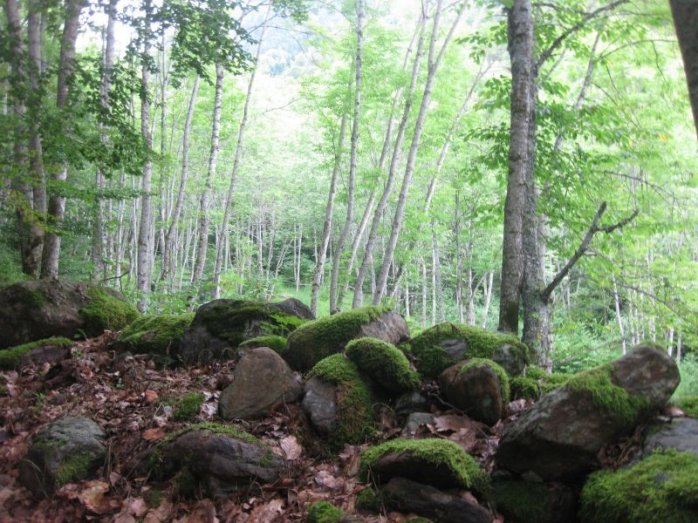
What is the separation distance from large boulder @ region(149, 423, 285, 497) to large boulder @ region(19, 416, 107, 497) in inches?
20.6

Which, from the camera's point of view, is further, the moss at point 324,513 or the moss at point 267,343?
the moss at point 267,343

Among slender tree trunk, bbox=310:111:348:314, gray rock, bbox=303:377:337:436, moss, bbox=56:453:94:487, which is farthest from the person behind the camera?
slender tree trunk, bbox=310:111:348:314

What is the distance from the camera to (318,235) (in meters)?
39.3

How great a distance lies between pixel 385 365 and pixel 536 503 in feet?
5.28

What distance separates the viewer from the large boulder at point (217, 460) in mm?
3389

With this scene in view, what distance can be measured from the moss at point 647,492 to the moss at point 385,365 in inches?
63.3

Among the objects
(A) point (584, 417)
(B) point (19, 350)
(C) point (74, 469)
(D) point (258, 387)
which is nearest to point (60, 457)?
(C) point (74, 469)

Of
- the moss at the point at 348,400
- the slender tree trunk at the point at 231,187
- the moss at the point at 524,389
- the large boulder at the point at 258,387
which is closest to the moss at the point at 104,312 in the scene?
the large boulder at the point at 258,387

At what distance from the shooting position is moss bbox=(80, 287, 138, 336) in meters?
6.85

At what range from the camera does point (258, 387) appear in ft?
13.9

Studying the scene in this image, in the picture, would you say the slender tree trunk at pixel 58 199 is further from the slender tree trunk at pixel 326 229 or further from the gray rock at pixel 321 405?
the slender tree trunk at pixel 326 229

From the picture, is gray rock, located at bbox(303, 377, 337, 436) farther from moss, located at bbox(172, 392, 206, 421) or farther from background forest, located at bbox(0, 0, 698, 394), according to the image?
background forest, located at bbox(0, 0, 698, 394)

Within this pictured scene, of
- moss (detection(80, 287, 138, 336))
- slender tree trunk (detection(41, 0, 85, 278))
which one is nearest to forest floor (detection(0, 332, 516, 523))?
moss (detection(80, 287, 138, 336))

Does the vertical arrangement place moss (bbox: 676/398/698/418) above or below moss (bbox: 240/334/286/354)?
above
